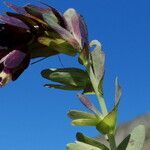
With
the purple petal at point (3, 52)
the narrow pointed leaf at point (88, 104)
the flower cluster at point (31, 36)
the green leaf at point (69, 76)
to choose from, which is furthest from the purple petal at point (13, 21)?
the narrow pointed leaf at point (88, 104)

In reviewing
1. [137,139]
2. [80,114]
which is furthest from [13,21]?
[137,139]

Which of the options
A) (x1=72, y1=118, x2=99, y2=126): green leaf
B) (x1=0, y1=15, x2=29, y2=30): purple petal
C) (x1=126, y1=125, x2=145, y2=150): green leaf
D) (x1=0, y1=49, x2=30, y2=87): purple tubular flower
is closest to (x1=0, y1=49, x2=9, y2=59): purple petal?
(x1=0, y1=49, x2=30, y2=87): purple tubular flower

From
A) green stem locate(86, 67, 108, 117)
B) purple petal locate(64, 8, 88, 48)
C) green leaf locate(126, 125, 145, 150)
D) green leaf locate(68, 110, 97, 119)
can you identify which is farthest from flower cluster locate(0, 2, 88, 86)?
green leaf locate(126, 125, 145, 150)

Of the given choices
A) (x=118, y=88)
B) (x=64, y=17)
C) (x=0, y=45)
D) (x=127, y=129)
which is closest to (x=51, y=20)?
(x=64, y=17)

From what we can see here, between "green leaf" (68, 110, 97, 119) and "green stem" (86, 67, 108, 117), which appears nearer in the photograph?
"green stem" (86, 67, 108, 117)

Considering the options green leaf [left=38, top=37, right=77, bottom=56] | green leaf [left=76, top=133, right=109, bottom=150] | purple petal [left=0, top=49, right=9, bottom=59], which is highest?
purple petal [left=0, top=49, right=9, bottom=59]

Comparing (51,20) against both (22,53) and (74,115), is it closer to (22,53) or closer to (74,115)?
(22,53)

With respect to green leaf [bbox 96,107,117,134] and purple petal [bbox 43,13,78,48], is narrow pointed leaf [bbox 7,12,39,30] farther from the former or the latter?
green leaf [bbox 96,107,117,134]

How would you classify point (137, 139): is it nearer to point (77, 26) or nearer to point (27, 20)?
point (77, 26)

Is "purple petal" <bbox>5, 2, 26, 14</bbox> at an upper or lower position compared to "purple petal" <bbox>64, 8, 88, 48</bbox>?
upper
